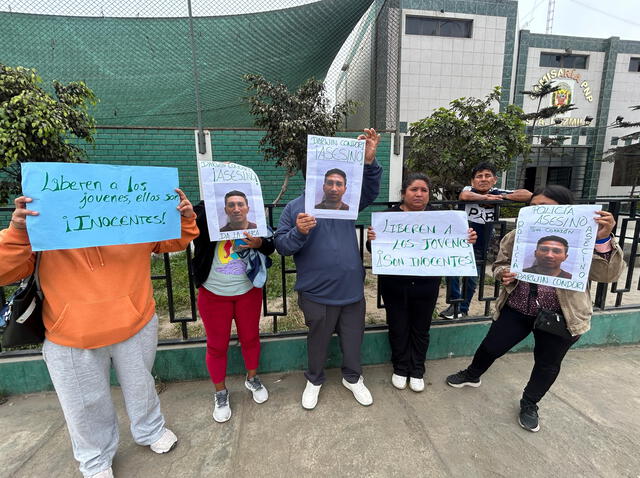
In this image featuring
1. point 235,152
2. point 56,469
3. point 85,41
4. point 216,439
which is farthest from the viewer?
point 235,152

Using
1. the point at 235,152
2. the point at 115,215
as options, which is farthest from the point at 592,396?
the point at 235,152

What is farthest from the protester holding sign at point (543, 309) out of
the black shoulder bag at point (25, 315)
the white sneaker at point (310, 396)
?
the black shoulder bag at point (25, 315)

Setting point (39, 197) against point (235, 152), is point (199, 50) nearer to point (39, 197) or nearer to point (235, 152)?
point (235, 152)

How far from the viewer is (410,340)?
236 centimetres

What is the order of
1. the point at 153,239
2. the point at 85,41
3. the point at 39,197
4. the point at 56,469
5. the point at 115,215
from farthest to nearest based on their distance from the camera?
the point at 85,41
the point at 56,469
the point at 153,239
the point at 115,215
the point at 39,197

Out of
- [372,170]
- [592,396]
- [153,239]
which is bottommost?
[592,396]

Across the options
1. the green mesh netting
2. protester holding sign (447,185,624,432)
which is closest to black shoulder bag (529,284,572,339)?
protester holding sign (447,185,624,432)

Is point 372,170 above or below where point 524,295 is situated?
above

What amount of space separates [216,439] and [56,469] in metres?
0.84

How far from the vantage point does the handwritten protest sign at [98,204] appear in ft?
4.21

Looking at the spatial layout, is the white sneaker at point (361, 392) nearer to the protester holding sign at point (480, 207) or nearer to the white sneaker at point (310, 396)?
the white sneaker at point (310, 396)

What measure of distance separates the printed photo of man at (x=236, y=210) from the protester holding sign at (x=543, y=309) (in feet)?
5.36

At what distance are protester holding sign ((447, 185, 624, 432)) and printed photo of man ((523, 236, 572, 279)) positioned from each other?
4.5 inches

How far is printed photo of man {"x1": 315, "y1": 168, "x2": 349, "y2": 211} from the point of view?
1.80 m
